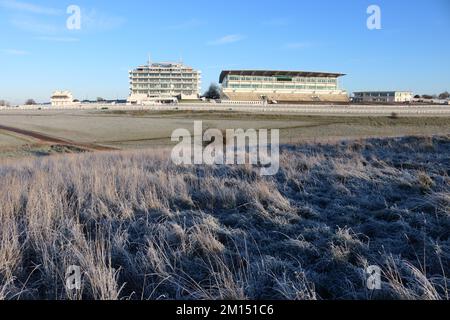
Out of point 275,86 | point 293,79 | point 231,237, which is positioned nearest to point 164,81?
point 275,86

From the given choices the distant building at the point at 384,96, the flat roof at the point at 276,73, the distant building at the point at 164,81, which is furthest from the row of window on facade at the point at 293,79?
the distant building at the point at 164,81

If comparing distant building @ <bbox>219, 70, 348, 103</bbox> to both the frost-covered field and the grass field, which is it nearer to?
the grass field

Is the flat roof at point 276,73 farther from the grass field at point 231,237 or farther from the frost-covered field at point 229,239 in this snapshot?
the frost-covered field at point 229,239

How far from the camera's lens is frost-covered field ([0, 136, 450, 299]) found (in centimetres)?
339

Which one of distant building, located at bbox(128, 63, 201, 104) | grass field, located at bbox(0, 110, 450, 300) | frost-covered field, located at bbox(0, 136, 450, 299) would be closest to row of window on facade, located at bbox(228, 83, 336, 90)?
distant building, located at bbox(128, 63, 201, 104)

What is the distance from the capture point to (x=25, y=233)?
4.68m

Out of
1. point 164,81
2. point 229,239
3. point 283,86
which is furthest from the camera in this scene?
point 164,81

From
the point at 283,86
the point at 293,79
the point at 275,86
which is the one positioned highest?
the point at 293,79

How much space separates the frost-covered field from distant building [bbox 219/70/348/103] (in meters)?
134

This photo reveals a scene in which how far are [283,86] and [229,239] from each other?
160 metres

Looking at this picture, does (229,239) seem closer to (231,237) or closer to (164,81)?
(231,237)

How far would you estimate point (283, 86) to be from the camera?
158500mm

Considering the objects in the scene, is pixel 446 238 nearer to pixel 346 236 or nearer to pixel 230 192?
pixel 346 236

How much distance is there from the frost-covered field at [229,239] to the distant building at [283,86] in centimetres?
13410
